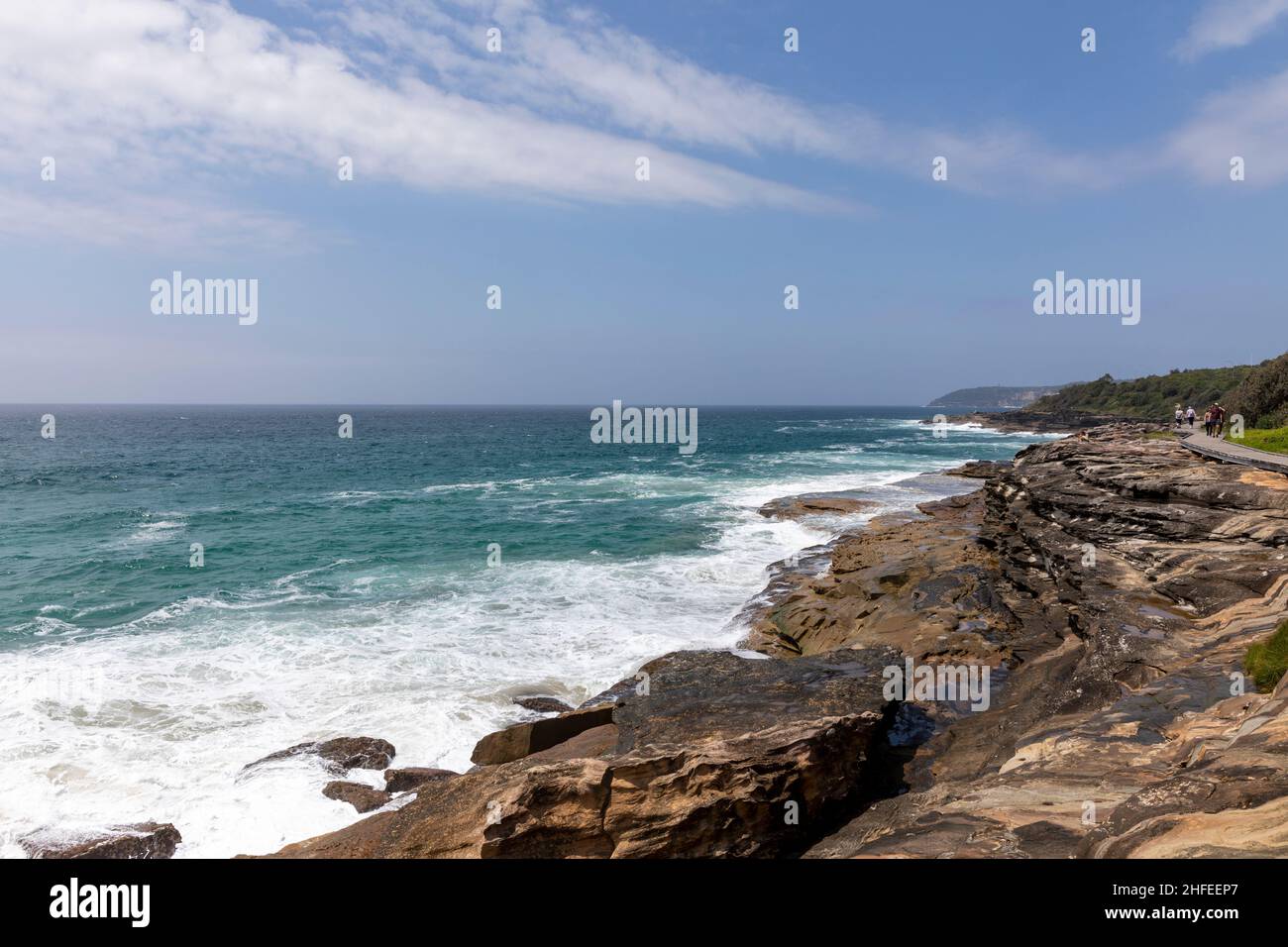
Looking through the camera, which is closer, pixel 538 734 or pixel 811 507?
pixel 538 734

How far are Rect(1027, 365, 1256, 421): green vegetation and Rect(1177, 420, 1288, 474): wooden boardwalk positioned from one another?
70.0m

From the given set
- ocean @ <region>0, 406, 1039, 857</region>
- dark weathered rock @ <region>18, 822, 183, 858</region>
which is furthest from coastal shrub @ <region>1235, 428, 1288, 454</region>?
dark weathered rock @ <region>18, 822, 183, 858</region>

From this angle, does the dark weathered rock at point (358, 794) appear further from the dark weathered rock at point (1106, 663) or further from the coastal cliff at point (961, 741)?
the dark weathered rock at point (1106, 663)

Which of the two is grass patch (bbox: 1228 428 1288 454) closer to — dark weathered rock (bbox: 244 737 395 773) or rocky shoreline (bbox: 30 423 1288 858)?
rocky shoreline (bbox: 30 423 1288 858)

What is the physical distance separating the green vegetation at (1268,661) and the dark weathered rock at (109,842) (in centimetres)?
1706

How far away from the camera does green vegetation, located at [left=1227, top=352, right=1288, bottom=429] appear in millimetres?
34072

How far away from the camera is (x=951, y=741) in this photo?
10.7m

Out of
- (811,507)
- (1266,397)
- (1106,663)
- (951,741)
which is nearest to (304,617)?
(951,741)

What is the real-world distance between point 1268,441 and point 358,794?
111ft

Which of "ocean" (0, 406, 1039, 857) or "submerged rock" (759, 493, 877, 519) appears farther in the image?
"submerged rock" (759, 493, 877, 519)

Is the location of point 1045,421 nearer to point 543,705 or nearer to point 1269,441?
point 1269,441
